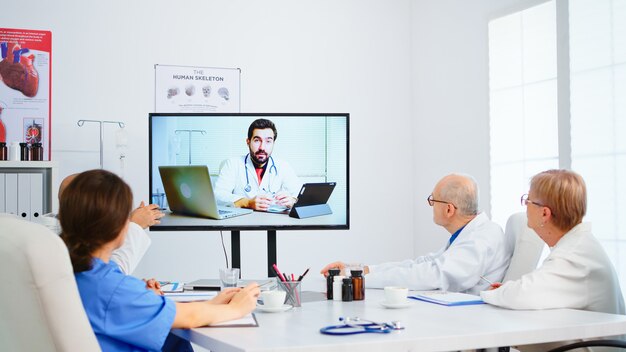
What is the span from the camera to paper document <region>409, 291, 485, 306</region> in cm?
231

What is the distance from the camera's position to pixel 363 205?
501 centimetres

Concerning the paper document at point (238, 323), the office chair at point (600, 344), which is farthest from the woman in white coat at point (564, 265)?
the paper document at point (238, 323)

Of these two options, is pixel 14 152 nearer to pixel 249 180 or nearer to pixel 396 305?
pixel 249 180

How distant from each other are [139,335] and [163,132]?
1.82m

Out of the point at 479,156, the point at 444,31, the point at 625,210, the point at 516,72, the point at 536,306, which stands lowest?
the point at 536,306

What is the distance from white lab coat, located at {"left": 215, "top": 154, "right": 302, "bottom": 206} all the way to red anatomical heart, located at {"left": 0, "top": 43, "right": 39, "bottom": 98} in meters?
1.63

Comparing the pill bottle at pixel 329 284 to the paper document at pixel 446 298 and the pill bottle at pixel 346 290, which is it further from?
the paper document at pixel 446 298

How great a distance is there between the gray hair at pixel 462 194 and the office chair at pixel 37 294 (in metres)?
1.85

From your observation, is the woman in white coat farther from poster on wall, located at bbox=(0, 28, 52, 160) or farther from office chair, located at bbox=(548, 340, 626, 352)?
poster on wall, located at bbox=(0, 28, 52, 160)

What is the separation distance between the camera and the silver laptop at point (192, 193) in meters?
3.36

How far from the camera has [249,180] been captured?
340 cm

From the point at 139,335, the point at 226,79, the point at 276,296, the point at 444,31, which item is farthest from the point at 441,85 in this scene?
the point at 139,335

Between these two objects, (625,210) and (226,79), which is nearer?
(625,210)

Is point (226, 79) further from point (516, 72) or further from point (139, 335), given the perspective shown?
point (139, 335)
